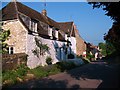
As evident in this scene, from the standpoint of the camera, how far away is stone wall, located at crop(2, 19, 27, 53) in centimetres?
2358

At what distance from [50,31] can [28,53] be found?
7.87 meters

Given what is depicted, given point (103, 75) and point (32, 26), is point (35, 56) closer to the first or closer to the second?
point (32, 26)

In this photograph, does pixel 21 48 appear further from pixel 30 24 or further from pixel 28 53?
pixel 30 24

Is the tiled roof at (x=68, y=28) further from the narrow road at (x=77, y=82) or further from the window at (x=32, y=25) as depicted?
the narrow road at (x=77, y=82)

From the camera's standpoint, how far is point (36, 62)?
25797 mm

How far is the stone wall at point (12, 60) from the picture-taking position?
62.2 ft

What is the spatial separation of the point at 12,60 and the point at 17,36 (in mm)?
4339

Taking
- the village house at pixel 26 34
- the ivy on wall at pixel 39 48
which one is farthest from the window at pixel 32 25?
the ivy on wall at pixel 39 48

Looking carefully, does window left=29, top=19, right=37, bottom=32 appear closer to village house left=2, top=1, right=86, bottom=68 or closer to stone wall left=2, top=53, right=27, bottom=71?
village house left=2, top=1, right=86, bottom=68

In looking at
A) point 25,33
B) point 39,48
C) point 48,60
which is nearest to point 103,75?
point 25,33

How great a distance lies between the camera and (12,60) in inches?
800

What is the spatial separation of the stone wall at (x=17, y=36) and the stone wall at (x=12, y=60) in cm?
148

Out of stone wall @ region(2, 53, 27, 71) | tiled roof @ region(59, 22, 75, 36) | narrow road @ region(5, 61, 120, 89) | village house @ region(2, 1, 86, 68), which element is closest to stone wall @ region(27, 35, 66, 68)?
village house @ region(2, 1, 86, 68)

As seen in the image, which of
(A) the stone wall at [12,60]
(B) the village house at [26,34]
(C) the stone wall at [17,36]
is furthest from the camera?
(B) the village house at [26,34]
